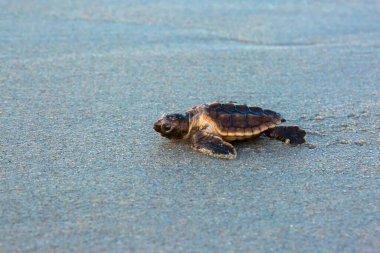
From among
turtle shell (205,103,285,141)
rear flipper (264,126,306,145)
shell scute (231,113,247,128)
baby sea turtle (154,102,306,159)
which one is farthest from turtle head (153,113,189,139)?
rear flipper (264,126,306,145)

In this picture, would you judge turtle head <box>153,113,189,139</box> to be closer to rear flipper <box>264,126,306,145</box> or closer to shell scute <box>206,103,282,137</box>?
shell scute <box>206,103,282,137</box>

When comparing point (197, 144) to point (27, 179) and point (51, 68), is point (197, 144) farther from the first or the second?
point (51, 68)

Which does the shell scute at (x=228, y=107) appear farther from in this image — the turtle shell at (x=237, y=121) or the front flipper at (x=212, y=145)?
the front flipper at (x=212, y=145)

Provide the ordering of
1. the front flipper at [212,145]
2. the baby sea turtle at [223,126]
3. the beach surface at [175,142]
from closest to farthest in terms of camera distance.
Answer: the beach surface at [175,142] < the front flipper at [212,145] < the baby sea turtle at [223,126]

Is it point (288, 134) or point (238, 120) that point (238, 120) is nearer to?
point (238, 120)

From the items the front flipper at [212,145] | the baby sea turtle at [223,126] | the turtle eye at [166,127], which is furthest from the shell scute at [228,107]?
the turtle eye at [166,127]

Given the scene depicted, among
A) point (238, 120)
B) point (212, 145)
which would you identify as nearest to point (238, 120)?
point (238, 120)

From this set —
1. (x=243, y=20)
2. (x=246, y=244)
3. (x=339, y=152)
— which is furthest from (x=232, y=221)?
(x=243, y=20)
